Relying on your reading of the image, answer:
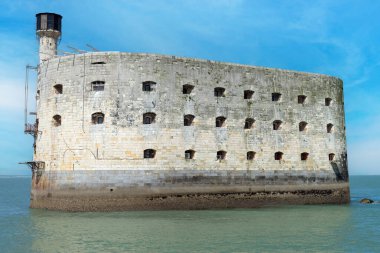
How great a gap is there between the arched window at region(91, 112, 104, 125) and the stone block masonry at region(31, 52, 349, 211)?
0.17ft

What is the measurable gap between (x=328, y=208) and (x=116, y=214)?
1223 cm

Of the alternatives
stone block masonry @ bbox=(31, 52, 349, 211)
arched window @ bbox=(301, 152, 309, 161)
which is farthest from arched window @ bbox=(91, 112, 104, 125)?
arched window @ bbox=(301, 152, 309, 161)

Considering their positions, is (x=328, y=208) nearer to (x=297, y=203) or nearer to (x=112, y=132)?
(x=297, y=203)

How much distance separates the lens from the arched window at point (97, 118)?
23.2 meters

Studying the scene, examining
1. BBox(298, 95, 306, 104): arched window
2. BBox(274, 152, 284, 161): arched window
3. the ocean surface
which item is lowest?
the ocean surface

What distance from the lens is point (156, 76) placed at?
78.2 ft

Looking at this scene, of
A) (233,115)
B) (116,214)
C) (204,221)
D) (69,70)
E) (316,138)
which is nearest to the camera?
(204,221)

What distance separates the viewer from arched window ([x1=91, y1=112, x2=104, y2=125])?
76.2 ft

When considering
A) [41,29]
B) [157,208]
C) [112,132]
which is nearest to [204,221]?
[157,208]

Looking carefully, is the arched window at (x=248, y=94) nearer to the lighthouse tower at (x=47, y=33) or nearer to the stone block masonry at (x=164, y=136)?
the stone block masonry at (x=164, y=136)

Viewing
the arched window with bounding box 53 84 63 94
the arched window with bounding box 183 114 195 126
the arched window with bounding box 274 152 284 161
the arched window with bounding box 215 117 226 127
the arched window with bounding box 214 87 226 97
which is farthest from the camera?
the arched window with bounding box 274 152 284 161

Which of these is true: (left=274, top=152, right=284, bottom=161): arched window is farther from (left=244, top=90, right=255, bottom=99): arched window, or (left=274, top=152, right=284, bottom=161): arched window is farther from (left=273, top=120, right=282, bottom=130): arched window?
(left=244, top=90, right=255, bottom=99): arched window

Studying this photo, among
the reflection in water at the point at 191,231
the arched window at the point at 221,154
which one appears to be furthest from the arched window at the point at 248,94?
the reflection in water at the point at 191,231

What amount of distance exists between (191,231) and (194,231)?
0.12 metres
